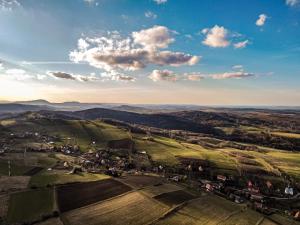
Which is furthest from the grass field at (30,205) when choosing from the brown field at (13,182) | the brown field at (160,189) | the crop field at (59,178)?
the brown field at (160,189)

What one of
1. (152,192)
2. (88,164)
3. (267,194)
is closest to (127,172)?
(88,164)

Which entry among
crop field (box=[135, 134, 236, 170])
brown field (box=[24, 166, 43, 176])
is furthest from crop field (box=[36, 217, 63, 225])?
crop field (box=[135, 134, 236, 170])

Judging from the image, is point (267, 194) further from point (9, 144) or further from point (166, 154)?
point (9, 144)

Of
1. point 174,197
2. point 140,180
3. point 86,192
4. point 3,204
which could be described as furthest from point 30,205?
point 140,180

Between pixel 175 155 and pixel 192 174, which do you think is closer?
pixel 192 174

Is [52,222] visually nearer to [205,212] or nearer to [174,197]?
[174,197]

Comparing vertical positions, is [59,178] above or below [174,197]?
above

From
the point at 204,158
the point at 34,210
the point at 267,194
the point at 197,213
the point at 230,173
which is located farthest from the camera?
the point at 204,158
